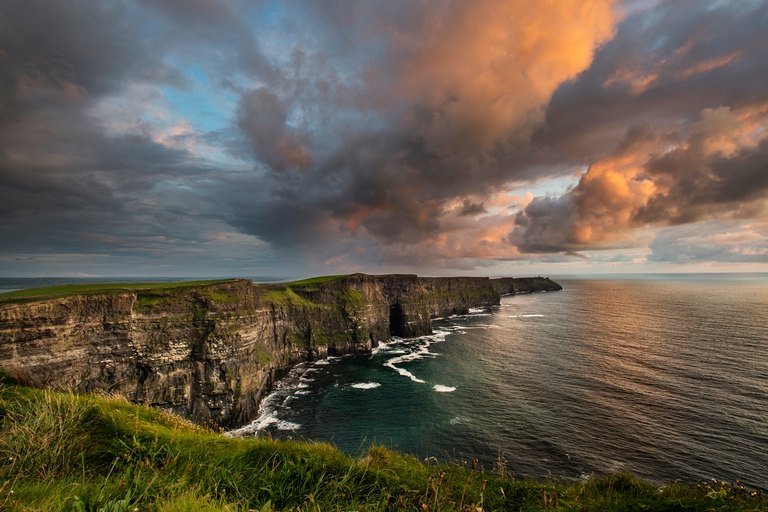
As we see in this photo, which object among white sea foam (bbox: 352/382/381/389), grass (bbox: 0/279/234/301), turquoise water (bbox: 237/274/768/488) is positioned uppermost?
grass (bbox: 0/279/234/301)

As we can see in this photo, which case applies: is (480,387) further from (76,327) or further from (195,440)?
(76,327)

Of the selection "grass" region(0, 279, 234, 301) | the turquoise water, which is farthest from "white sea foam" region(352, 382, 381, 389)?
"grass" region(0, 279, 234, 301)

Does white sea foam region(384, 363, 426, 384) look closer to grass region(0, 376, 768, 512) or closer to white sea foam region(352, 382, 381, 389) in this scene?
A: white sea foam region(352, 382, 381, 389)

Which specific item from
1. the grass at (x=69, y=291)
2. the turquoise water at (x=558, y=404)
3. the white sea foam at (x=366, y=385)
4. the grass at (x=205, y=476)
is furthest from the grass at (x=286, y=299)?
the grass at (x=205, y=476)

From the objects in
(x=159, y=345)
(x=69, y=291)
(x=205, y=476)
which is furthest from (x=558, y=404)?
(x=69, y=291)

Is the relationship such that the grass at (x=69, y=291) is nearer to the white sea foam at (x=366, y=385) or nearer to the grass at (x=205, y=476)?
the white sea foam at (x=366, y=385)

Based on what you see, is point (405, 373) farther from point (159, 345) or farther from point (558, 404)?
point (159, 345)

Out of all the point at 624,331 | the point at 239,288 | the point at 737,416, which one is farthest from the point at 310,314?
the point at 624,331
